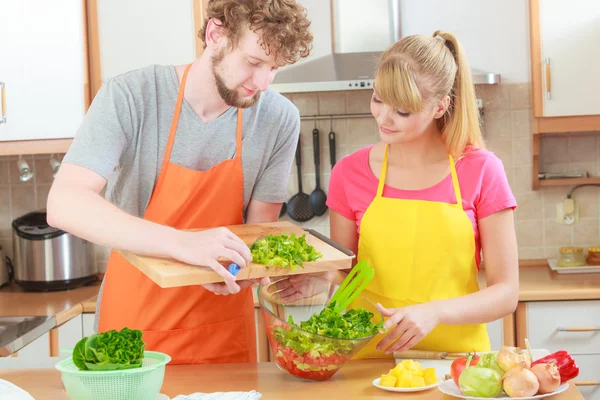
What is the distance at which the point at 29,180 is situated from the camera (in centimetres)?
361

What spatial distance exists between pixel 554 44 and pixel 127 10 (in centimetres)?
164

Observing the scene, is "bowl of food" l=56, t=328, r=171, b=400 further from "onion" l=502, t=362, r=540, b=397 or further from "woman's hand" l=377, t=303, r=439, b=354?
"onion" l=502, t=362, r=540, b=397

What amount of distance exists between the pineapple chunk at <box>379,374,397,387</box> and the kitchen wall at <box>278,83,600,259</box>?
1.94 metres

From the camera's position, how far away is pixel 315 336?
5.11 ft

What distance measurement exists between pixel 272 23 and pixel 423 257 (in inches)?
25.4

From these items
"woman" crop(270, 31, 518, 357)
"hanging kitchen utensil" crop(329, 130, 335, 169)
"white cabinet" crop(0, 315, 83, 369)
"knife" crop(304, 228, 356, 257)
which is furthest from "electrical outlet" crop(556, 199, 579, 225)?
"white cabinet" crop(0, 315, 83, 369)

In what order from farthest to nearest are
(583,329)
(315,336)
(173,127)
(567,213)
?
(567,213) < (583,329) < (173,127) < (315,336)

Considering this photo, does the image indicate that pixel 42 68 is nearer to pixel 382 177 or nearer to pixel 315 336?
pixel 382 177

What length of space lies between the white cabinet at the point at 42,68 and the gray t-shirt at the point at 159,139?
1.30m

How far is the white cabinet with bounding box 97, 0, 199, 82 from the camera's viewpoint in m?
3.16

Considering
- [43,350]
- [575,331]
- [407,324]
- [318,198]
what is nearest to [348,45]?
[318,198]

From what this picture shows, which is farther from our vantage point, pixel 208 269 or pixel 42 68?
pixel 42 68

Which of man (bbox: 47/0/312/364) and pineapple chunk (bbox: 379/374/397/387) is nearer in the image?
pineapple chunk (bbox: 379/374/397/387)

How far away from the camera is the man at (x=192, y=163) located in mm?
1705
